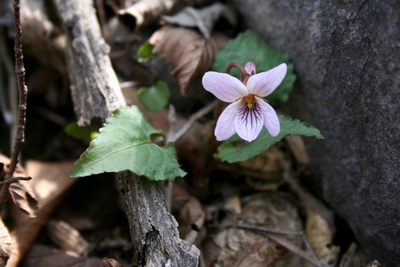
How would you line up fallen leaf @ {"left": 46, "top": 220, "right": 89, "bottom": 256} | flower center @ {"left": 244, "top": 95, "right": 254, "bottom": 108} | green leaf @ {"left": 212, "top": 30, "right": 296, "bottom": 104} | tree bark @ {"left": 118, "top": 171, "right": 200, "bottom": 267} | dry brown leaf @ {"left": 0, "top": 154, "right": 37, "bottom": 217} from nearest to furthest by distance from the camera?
tree bark @ {"left": 118, "top": 171, "right": 200, "bottom": 267} < flower center @ {"left": 244, "top": 95, "right": 254, "bottom": 108} < dry brown leaf @ {"left": 0, "top": 154, "right": 37, "bottom": 217} < fallen leaf @ {"left": 46, "top": 220, "right": 89, "bottom": 256} < green leaf @ {"left": 212, "top": 30, "right": 296, "bottom": 104}

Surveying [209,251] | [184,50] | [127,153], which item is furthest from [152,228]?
[184,50]

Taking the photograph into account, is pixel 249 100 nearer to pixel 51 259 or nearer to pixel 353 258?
pixel 353 258

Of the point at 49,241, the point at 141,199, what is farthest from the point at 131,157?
the point at 49,241

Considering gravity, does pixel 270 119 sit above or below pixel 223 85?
below

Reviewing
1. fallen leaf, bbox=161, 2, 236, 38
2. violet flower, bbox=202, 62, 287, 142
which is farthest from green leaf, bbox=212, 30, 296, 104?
violet flower, bbox=202, 62, 287, 142

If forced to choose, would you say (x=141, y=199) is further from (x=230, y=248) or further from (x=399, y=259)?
(x=399, y=259)

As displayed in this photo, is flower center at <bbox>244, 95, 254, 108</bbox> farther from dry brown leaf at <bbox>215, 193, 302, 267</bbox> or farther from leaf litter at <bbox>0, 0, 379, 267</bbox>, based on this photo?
dry brown leaf at <bbox>215, 193, 302, 267</bbox>

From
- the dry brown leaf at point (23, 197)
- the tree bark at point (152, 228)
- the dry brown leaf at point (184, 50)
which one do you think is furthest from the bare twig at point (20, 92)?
the dry brown leaf at point (184, 50)
